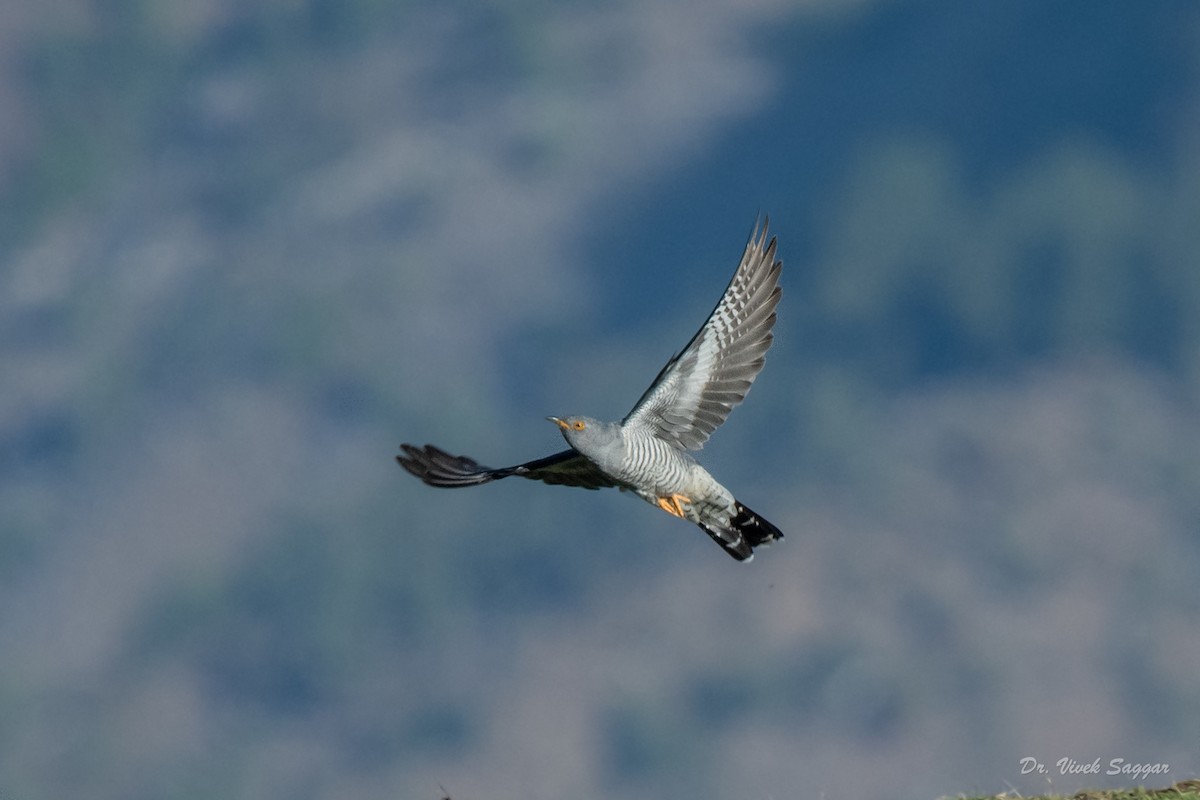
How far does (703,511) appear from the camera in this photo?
14719mm

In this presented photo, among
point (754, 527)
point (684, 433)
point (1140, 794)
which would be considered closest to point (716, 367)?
point (684, 433)

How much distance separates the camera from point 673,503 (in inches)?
569

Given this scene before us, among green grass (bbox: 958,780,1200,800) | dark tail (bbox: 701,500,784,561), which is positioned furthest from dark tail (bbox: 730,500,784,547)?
green grass (bbox: 958,780,1200,800)

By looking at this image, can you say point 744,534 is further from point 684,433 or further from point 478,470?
point 478,470

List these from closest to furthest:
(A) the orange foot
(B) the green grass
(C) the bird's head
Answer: (B) the green grass
(C) the bird's head
(A) the orange foot

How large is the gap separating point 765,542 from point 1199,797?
5.92m

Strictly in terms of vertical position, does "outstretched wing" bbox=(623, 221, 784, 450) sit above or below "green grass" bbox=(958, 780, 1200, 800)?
above

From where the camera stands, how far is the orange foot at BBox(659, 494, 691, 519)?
1440 cm

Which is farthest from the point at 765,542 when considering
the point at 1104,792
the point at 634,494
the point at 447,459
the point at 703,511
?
the point at 1104,792

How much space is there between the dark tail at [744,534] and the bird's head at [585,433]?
2426 mm

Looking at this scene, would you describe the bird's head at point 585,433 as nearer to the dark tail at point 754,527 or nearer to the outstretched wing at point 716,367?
the outstretched wing at point 716,367

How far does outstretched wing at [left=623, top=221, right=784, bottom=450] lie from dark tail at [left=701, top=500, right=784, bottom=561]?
1338 mm

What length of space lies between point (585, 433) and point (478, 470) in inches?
79.6

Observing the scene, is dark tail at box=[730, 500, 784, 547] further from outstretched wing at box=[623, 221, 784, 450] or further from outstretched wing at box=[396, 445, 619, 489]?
outstretched wing at box=[396, 445, 619, 489]
